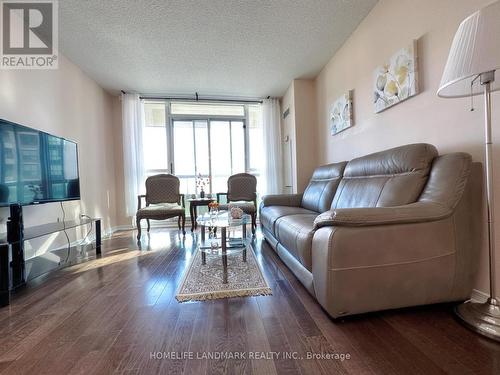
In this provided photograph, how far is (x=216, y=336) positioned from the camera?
1.16 metres

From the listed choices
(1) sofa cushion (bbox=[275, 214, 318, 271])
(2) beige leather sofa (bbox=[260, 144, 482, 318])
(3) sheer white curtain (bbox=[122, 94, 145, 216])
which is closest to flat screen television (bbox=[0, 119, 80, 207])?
(3) sheer white curtain (bbox=[122, 94, 145, 216])

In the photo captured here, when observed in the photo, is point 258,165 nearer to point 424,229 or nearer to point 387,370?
point 424,229

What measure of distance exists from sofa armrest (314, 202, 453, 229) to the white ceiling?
2062 millimetres

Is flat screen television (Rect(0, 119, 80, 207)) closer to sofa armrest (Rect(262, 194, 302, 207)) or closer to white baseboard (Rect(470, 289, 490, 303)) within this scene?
sofa armrest (Rect(262, 194, 302, 207))

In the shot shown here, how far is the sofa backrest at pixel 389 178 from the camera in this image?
1471mm

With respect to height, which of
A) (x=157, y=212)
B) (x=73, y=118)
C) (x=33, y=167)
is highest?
(x=73, y=118)

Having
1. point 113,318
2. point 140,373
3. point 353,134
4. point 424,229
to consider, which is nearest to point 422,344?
point 424,229

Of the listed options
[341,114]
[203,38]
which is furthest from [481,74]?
[203,38]

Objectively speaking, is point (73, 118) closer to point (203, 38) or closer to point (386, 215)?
point (203, 38)

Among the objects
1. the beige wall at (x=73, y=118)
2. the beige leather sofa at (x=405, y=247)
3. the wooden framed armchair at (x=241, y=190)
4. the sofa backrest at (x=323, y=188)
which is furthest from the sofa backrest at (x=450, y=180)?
the beige wall at (x=73, y=118)

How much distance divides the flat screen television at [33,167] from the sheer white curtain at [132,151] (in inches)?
61.8

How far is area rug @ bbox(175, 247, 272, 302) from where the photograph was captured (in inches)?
63.2

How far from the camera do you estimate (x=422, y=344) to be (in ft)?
3.45

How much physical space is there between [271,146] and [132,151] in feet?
8.30
